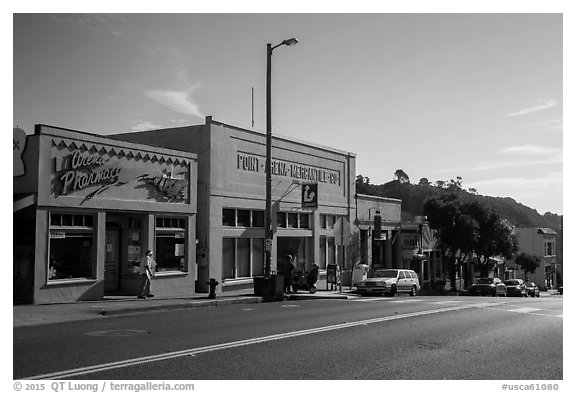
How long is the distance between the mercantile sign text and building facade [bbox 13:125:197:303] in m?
3.61

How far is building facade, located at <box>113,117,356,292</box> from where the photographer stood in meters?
24.1

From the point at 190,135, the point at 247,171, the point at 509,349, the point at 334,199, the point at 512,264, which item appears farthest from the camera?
the point at 512,264

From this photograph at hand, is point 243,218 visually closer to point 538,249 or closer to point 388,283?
point 388,283

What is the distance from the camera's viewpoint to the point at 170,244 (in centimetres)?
2233

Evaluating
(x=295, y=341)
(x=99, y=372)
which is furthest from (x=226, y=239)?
(x=99, y=372)

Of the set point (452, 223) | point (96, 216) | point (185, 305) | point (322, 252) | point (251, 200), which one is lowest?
point (185, 305)

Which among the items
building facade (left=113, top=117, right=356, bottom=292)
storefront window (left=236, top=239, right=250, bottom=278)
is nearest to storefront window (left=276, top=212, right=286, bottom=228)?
building facade (left=113, top=117, right=356, bottom=292)

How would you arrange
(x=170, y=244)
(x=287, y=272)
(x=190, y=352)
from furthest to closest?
(x=287, y=272) → (x=170, y=244) → (x=190, y=352)

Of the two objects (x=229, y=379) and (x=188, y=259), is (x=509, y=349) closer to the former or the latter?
(x=229, y=379)

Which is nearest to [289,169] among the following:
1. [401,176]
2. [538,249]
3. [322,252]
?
[322,252]

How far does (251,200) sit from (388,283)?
7459 mm

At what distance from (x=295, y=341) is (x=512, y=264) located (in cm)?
6351

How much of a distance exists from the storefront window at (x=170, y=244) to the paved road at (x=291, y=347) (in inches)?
247

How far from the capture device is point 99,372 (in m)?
8.09
